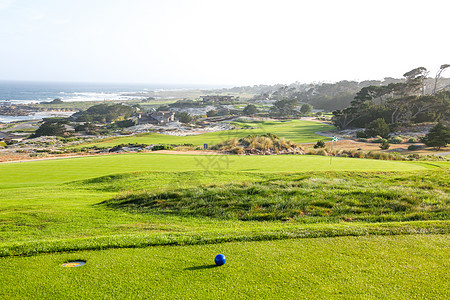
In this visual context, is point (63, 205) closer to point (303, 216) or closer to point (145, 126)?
point (303, 216)

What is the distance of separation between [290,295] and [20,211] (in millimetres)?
9549

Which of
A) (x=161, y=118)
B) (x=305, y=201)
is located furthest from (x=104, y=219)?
(x=161, y=118)

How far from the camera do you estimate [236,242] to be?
220 inches

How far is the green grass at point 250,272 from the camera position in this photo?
12.2 feet

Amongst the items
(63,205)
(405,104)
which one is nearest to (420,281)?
(63,205)

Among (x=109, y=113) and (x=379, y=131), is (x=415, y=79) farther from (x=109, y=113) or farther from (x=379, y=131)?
(x=109, y=113)

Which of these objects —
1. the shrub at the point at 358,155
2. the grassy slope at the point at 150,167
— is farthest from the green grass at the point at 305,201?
the shrub at the point at 358,155

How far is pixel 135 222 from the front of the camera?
831cm

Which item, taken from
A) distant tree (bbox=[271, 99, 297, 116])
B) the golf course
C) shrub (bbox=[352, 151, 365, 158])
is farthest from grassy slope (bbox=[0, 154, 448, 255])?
distant tree (bbox=[271, 99, 297, 116])

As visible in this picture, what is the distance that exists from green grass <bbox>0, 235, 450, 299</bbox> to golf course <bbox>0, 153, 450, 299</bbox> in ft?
0.06

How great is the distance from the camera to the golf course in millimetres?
3887

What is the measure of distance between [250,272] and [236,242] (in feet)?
4.39

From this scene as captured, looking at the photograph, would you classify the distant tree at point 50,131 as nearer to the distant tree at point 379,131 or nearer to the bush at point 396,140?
the distant tree at point 379,131

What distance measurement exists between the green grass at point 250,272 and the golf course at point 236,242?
2cm
